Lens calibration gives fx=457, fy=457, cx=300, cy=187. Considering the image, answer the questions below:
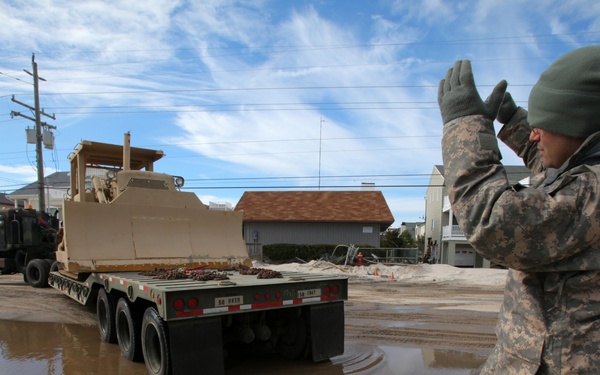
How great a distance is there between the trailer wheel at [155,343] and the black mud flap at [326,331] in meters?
1.79

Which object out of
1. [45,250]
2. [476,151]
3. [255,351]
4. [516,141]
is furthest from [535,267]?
[45,250]

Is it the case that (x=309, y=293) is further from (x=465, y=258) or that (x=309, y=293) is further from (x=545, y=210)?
(x=465, y=258)

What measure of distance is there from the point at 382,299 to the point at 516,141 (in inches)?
406

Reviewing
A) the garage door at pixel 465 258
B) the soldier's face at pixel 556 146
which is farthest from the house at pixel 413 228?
the soldier's face at pixel 556 146

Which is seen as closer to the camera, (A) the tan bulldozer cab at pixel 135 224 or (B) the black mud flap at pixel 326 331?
(B) the black mud flap at pixel 326 331

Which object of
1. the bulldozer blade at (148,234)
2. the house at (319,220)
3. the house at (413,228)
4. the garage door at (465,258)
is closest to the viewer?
the bulldozer blade at (148,234)

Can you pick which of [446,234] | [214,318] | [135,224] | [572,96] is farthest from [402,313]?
[446,234]

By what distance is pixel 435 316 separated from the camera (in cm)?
908

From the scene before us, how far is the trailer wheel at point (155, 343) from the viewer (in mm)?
4641

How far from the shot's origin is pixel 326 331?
571 centimetres

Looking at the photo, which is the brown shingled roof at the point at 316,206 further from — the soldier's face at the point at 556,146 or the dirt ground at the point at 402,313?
the soldier's face at the point at 556,146

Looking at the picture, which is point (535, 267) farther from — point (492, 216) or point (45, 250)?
point (45, 250)

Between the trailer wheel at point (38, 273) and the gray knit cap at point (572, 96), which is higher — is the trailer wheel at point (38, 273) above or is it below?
below

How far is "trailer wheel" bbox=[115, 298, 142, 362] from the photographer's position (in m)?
5.59
